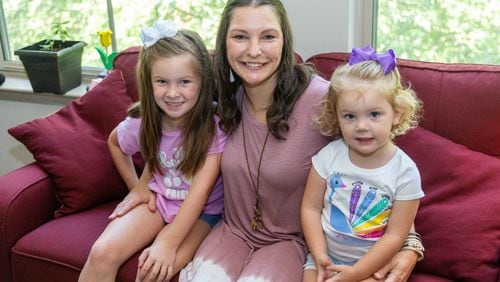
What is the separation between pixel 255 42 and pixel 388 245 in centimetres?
65

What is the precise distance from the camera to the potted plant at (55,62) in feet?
8.73

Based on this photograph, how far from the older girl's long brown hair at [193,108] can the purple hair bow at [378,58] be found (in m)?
0.47

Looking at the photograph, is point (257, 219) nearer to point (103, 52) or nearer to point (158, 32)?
point (158, 32)

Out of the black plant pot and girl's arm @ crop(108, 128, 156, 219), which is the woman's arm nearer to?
girl's arm @ crop(108, 128, 156, 219)

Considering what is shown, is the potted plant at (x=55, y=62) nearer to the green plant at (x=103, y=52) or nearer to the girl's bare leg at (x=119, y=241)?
the green plant at (x=103, y=52)

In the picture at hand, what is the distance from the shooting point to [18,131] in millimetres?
2064

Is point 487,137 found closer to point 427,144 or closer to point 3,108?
point 427,144

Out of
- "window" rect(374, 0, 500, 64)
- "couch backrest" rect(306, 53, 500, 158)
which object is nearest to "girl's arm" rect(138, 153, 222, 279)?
"couch backrest" rect(306, 53, 500, 158)

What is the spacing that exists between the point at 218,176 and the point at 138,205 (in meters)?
0.28

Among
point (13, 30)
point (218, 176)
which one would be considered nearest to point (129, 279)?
point (218, 176)

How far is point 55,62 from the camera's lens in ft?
8.71

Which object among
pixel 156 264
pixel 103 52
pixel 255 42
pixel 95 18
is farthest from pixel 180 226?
pixel 95 18

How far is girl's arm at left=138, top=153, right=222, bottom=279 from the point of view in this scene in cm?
167

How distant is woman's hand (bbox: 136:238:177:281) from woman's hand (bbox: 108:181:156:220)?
8.1 inches
